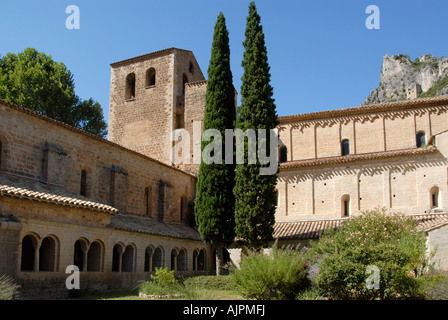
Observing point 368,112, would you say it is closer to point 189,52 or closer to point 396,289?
point 189,52

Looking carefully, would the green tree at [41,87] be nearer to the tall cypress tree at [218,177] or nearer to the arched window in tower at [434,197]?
the tall cypress tree at [218,177]

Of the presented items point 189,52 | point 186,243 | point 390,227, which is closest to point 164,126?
point 189,52

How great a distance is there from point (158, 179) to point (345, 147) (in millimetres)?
12719

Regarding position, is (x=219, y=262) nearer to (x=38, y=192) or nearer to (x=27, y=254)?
(x=27, y=254)

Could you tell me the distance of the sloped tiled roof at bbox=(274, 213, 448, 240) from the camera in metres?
24.4

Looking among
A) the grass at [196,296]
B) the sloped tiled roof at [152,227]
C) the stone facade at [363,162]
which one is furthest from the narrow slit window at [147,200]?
the grass at [196,296]

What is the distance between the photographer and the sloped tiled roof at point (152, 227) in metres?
21.8

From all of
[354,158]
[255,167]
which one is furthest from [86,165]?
[354,158]

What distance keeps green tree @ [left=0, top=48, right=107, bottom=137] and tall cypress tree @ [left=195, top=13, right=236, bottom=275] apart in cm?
1911

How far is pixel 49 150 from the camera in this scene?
20.1 metres

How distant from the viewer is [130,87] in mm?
37281

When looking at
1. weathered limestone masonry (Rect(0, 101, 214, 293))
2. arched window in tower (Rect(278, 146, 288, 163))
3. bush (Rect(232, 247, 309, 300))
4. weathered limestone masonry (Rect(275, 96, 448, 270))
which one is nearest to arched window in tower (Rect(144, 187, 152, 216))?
weathered limestone masonry (Rect(0, 101, 214, 293))

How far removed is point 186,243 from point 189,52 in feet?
55.8

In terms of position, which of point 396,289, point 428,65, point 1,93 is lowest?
point 396,289
